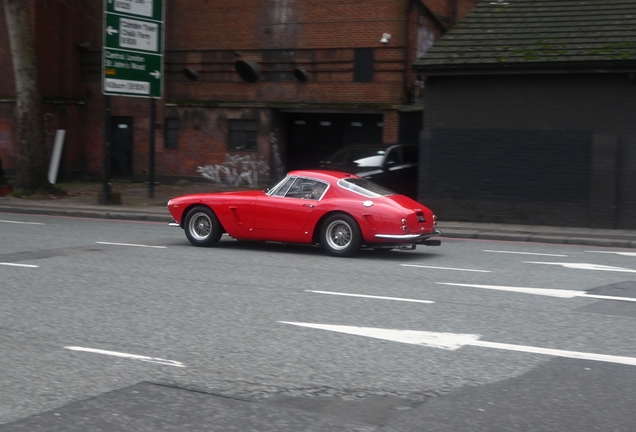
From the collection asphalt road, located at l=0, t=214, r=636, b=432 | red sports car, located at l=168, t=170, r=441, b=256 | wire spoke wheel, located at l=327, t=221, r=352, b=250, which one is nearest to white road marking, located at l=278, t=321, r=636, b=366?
asphalt road, located at l=0, t=214, r=636, b=432

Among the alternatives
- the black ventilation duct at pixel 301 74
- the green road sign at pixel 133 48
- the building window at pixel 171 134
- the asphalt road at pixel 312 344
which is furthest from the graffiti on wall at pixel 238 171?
the asphalt road at pixel 312 344

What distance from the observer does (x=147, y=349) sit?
7059 millimetres

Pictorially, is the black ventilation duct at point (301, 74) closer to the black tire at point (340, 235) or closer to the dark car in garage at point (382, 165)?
the dark car in garage at point (382, 165)

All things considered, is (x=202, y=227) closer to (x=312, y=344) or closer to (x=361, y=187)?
(x=361, y=187)

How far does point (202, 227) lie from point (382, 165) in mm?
8448

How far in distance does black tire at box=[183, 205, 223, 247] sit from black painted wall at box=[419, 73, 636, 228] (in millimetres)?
7777

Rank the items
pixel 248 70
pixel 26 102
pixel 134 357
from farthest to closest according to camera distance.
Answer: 1. pixel 248 70
2. pixel 26 102
3. pixel 134 357

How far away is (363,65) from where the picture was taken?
26797mm

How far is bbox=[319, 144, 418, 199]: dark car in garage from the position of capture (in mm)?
21688

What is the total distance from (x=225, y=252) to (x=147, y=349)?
667 cm

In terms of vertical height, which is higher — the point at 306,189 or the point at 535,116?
the point at 535,116

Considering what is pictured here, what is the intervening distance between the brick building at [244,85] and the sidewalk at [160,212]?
1631mm

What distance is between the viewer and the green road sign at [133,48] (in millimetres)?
22109

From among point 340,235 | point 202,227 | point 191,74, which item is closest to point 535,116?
point 340,235
